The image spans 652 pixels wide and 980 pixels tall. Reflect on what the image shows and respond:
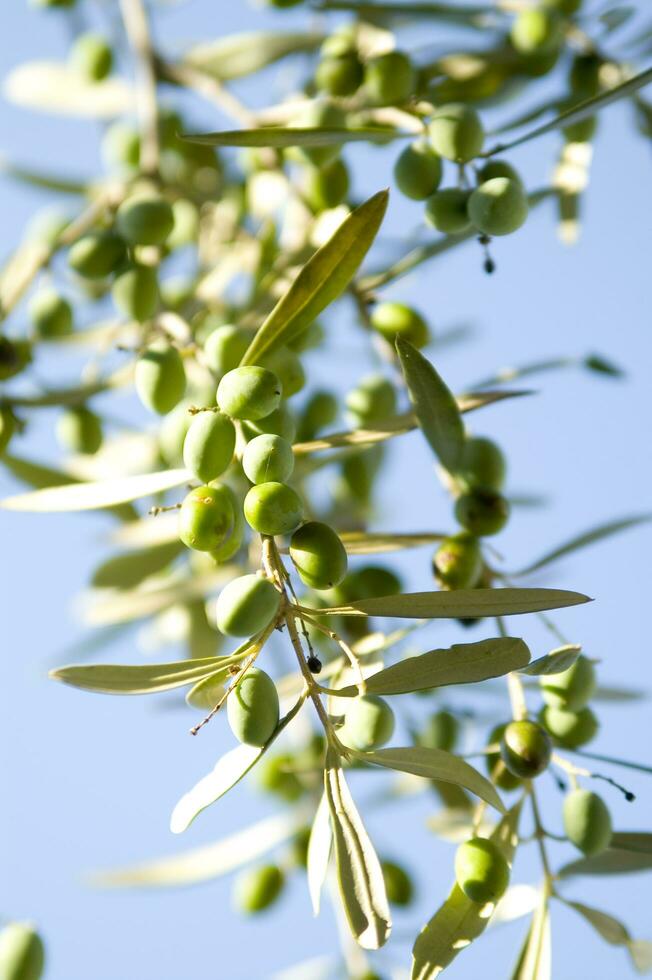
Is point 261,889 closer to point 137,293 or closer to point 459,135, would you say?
point 137,293

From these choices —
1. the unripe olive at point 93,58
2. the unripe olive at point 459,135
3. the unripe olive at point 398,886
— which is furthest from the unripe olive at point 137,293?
the unripe olive at point 398,886

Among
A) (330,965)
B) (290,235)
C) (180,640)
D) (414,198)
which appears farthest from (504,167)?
(330,965)

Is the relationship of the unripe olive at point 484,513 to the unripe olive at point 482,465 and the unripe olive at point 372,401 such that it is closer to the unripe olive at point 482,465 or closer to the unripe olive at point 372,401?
the unripe olive at point 482,465

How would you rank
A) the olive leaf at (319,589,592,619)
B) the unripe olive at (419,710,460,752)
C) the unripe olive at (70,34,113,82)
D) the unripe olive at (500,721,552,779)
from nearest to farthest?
1. the olive leaf at (319,589,592,619)
2. the unripe olive at (500,721,552,779)
3. the unripe olive at (419,710,460,752)
4. the unripe olive at (70,34,113,82)

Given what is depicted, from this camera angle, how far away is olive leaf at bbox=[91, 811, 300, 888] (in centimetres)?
147

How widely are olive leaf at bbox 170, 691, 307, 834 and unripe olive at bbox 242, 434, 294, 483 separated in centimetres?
17

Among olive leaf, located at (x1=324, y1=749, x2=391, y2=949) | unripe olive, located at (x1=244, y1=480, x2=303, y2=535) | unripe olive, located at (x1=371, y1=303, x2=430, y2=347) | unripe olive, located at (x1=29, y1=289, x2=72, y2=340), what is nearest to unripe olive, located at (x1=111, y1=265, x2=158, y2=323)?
unripe olive, located at (x1=29, y1=289, x2=72, y2=340)

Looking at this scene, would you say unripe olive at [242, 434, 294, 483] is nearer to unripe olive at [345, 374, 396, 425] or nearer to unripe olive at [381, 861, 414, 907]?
unripe olive at [345, 374, 396, 425]

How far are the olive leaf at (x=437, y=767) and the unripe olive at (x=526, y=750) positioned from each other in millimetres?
61

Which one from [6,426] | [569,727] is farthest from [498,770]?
[6,426]

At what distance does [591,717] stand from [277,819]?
0.63 m

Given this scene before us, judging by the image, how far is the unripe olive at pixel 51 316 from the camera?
133 cm

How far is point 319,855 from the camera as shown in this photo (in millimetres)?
855

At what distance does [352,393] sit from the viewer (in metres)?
1.38
